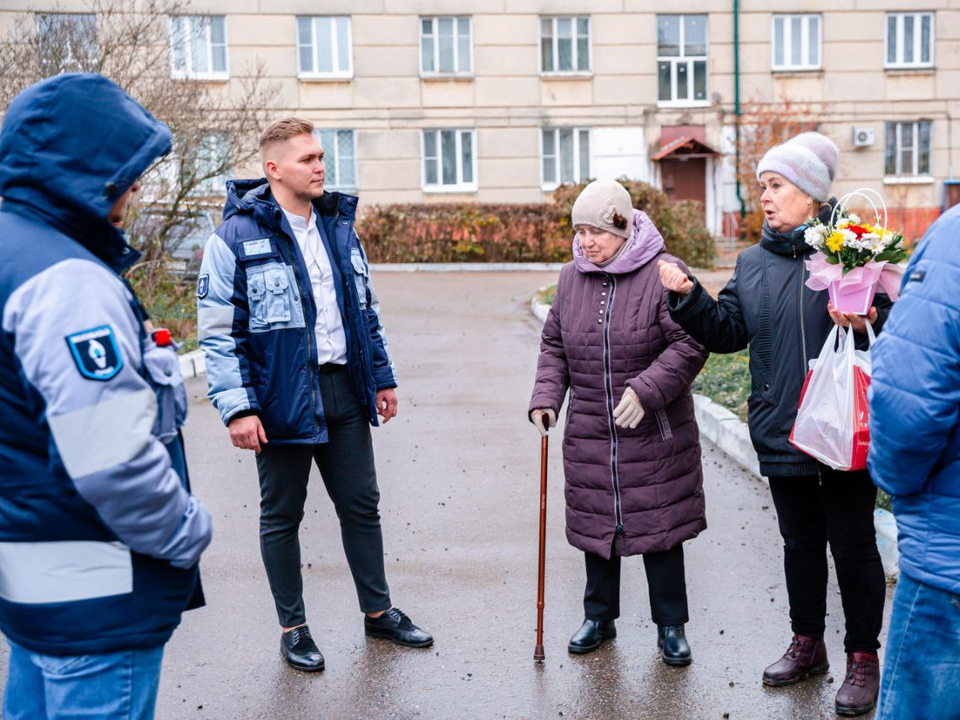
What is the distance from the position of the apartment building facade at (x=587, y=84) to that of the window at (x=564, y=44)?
Result: 36 mm

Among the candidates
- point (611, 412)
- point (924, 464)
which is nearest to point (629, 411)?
point (611, 412)

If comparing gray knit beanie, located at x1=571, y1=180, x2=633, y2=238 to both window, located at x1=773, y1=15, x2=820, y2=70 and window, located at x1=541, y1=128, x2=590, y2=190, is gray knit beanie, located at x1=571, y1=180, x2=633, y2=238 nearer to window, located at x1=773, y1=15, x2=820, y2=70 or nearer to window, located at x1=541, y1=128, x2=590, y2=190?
window, located at x1=541, y1=128, x2=590, y2=190

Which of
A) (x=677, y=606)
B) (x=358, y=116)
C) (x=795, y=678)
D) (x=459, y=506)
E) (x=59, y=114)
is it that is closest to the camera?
(x=59, y=114)

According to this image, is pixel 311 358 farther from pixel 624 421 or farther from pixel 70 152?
pixel 70 152

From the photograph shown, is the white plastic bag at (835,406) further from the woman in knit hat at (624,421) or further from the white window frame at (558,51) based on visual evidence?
the white window frame at (558,51)

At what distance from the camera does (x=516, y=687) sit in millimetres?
4367

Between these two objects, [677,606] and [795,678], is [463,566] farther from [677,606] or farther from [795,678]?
[795,678]

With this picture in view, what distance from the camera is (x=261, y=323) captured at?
4348mm

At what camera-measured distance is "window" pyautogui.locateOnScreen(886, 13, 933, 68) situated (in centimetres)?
2970

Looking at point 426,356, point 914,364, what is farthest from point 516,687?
point 426,356

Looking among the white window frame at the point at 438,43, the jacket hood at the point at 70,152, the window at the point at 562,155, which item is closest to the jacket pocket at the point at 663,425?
the jacket hood at the point at 70,152

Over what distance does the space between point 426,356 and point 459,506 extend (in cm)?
559

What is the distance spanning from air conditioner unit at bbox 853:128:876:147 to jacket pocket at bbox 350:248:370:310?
27.2 meters

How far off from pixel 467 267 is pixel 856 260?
18.8 metres
